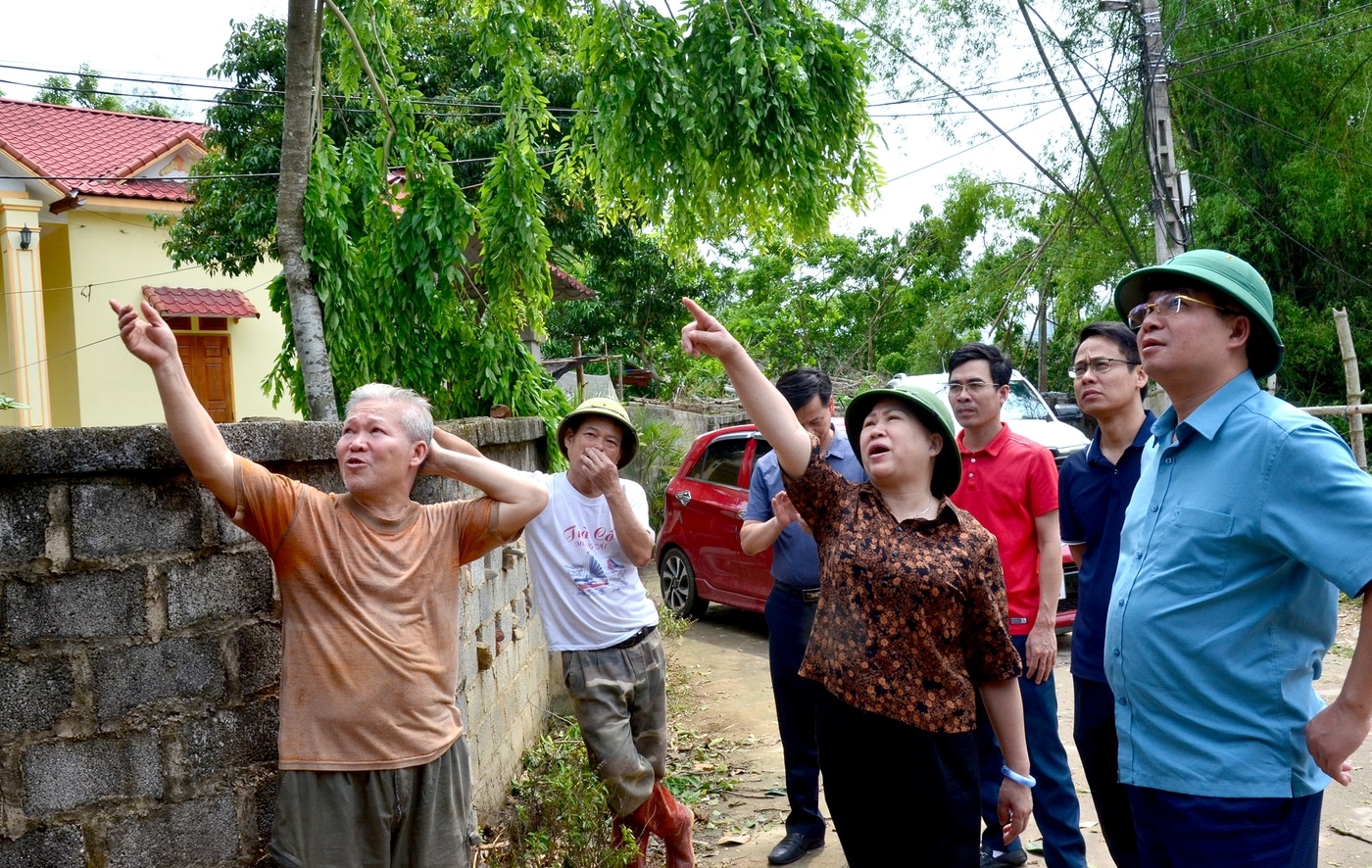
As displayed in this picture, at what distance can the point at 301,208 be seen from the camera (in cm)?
520

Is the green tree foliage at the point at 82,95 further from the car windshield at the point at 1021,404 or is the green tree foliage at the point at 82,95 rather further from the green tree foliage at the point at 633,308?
the car windshield at the point at 1021,404

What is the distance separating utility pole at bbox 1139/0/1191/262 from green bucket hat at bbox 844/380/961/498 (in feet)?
35.1

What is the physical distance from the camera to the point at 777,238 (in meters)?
6.22

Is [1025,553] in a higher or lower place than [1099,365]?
lower

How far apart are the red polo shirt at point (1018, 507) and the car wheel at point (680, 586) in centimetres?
520

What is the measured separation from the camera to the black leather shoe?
14.5 ft

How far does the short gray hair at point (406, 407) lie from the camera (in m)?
2.85

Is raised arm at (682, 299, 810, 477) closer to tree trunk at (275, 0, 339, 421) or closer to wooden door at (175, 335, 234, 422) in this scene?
tree trunk at (275, 0, 339, 421)

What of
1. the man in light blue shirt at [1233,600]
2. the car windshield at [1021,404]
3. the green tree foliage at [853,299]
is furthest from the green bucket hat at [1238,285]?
the green tree foliage at [853,299]

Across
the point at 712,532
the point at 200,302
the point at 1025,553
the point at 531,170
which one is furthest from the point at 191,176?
the point at 1025,553

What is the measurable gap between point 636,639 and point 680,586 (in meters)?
5.39

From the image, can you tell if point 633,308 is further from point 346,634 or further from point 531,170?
point 346,634

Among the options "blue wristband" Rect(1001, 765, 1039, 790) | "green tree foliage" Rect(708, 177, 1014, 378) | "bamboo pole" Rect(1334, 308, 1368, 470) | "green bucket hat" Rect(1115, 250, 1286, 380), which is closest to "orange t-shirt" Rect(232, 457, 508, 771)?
"blue wristband" Rect(1001, 765, 1039, 790)

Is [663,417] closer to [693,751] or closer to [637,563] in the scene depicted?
[693,751]
